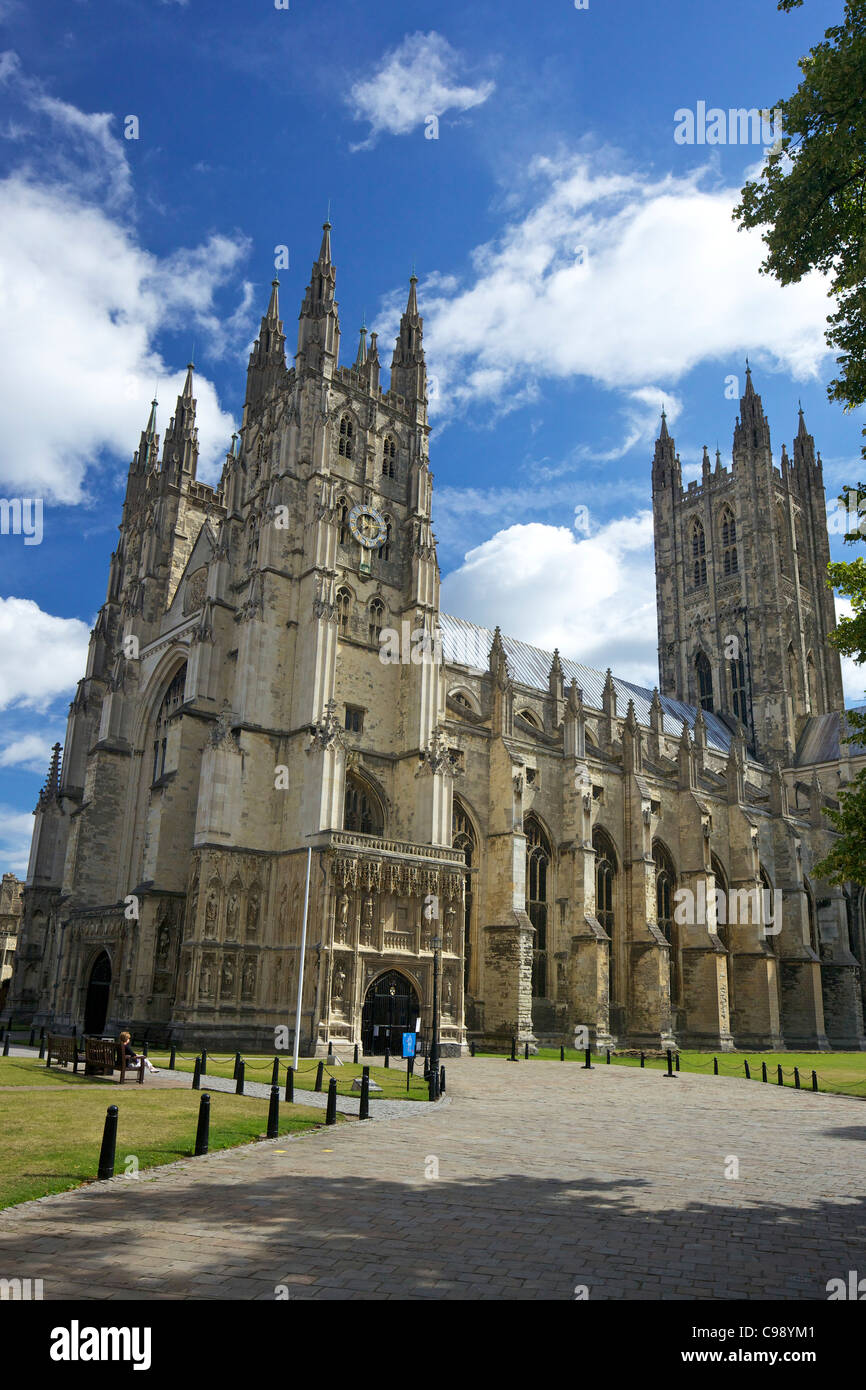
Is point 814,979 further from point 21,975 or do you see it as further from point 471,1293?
point 471,1293

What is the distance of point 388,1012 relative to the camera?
33.3m

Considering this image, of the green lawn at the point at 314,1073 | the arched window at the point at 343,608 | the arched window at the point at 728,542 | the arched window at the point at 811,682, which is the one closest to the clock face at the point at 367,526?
the arched window at the point at 343,608

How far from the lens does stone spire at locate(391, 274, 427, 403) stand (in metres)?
46.2

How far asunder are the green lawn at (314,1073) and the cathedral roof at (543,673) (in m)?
19.3

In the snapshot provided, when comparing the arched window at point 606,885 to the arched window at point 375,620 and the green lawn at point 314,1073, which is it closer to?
the arched window at point 375,620

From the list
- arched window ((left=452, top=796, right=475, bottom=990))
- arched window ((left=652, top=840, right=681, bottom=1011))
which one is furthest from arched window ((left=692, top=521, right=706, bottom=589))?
arched window ((left=452, top=796, right=475, bottom=990))

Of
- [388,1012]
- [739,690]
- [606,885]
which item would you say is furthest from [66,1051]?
[739,690]

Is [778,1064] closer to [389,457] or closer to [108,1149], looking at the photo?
[389,457]

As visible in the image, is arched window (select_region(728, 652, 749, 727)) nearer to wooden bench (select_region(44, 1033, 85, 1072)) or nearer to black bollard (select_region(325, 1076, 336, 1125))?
wooden bench (select_region(44, 1033, 85, 1072))

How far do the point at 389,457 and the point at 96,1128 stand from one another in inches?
1379

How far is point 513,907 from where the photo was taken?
39.0 m

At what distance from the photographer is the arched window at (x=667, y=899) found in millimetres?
49406
